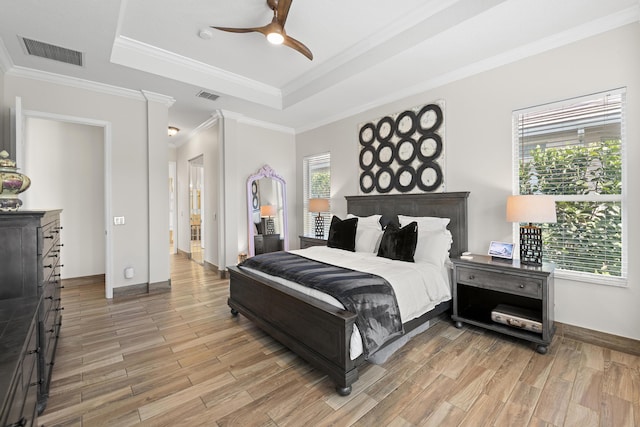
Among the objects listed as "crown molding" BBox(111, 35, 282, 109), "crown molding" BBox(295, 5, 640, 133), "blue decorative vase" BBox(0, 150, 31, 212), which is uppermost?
"crown molding" BBox(111, 35, 282, 109)

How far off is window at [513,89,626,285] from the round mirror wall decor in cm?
90

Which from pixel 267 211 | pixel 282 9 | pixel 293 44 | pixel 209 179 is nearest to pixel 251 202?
pixel 267 211

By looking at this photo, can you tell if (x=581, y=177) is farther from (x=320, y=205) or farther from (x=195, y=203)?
(x=195, y=203)

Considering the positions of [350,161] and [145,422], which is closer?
[145,422]

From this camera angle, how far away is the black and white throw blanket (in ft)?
6.89

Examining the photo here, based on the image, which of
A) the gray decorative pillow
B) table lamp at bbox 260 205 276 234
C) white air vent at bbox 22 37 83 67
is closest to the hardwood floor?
the gray decorative pillow

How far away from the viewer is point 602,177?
2635 mm

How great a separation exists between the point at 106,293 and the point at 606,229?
5740 millimetres

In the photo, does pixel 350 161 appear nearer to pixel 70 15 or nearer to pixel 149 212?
pixel 149 212

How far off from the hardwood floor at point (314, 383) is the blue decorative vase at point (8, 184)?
1.30 meters

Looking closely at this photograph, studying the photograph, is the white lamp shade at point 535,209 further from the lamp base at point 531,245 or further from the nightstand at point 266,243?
the nightstand at point 266,243

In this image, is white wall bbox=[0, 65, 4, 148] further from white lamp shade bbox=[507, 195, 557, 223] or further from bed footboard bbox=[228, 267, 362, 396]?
white lamp shade bbox=[507, 195, 557, 223]

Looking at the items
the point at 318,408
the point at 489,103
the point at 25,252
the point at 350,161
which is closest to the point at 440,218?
the point at 489,103

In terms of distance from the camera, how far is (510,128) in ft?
10.2
